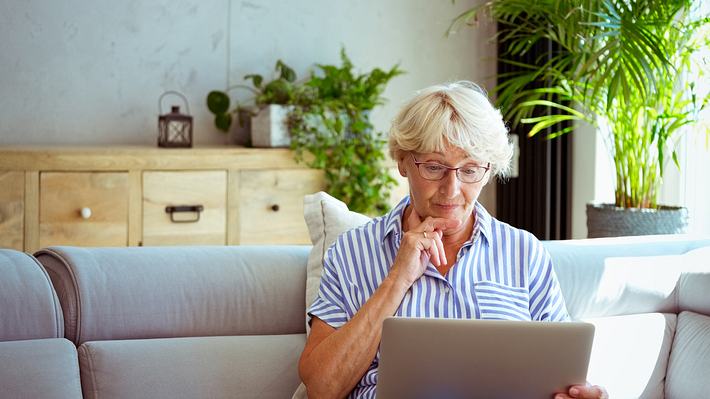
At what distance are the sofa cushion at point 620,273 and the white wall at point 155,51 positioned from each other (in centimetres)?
208

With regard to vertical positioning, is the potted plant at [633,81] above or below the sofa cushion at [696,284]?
above

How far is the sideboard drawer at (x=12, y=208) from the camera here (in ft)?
11.1

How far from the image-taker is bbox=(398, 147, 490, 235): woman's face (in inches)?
74.0

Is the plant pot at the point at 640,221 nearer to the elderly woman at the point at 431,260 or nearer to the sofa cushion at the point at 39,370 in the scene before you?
the elderly woman at the point at 431,260

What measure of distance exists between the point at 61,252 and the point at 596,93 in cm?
187

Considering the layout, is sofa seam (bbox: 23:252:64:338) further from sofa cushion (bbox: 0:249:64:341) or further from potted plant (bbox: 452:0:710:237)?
potted plant (bbox: 452:0:710:237)

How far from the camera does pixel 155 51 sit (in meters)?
4.09

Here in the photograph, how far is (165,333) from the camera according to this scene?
2021 millimetres

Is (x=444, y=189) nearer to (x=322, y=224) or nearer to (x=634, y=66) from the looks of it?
(x=322, y=224)

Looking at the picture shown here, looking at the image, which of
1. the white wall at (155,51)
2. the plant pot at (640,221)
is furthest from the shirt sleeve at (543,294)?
the white wall at (155,51)

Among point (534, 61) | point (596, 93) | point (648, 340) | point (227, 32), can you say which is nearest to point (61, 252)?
point (648, 340)

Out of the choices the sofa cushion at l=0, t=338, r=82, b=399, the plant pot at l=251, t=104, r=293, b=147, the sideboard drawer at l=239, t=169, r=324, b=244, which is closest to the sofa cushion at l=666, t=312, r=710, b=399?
the sofa cushion at l=0, t=338, r=82, b=399

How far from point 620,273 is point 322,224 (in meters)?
0.86

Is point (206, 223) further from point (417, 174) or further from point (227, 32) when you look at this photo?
point (417, 174)
